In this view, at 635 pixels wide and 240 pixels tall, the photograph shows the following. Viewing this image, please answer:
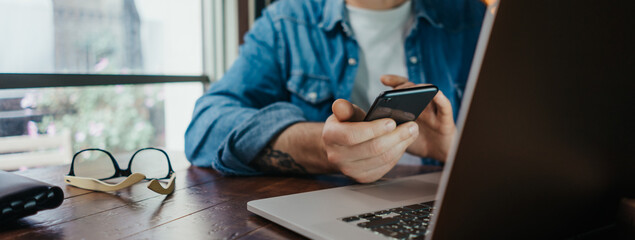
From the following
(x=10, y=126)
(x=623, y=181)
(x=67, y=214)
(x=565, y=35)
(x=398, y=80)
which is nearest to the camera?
(x=565, y=35)

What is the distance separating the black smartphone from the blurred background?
997 millimetres

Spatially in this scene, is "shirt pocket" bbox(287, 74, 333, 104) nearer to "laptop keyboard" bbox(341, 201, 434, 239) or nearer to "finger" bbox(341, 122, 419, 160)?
"finger" bbox(341, 122, 419, 160)

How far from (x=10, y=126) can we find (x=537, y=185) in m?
1.95

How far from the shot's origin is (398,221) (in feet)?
1.44

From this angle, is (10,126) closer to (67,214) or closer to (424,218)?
(67,214)

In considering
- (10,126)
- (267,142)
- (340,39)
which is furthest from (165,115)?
(267,142)

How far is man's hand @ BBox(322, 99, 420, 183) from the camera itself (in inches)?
22.5

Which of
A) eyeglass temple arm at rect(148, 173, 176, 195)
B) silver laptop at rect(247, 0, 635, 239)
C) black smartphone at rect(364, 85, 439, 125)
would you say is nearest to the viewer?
silver laptop at rect(247, 0, 635, 239)

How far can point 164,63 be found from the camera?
2.36 m

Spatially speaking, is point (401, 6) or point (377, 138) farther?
point (401, 6)

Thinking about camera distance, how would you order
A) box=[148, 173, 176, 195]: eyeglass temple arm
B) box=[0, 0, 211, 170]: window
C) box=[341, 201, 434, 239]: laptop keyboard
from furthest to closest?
box=[0, 0, 211, 170]: window
box=[148, 173, 176, 195]: eyeglass temple arm
box=[341, 201, 434, 239]: laptop keyboard

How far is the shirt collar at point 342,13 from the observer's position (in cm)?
127

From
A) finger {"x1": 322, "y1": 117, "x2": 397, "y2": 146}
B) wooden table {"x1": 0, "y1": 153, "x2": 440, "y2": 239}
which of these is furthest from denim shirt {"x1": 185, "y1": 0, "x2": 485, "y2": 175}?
finger {"x1": 322, "y1": 117, "x2": 397, "y2": 146}

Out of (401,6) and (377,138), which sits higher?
(401,6)
